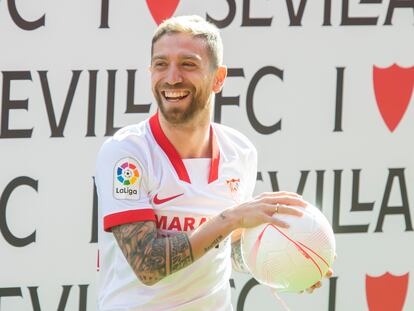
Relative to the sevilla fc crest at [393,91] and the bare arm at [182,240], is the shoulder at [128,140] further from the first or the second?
the sevilla fc crest at [393,91]

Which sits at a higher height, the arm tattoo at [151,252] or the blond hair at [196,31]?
the blond hair at [196,31]

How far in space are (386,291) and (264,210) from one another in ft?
6.57

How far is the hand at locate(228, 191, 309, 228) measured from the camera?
382 cm

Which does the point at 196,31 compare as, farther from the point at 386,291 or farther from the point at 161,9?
the point at 386,291

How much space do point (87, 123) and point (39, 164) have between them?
0.27 metres

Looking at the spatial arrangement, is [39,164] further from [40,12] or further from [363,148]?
[363,148]

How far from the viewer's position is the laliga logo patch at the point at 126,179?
12.8 feet

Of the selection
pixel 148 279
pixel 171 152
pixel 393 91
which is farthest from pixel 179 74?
pixel 393 91

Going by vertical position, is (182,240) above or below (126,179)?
below

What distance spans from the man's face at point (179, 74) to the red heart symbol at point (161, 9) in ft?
4.10

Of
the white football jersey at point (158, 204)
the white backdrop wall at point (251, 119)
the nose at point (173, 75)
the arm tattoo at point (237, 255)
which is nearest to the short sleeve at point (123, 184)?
the white football jersey at point (158, 204)

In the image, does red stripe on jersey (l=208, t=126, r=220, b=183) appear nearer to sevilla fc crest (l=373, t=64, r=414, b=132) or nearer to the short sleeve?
the short sleeve

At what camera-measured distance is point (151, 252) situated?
12.6ft

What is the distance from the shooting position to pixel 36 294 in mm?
5258
